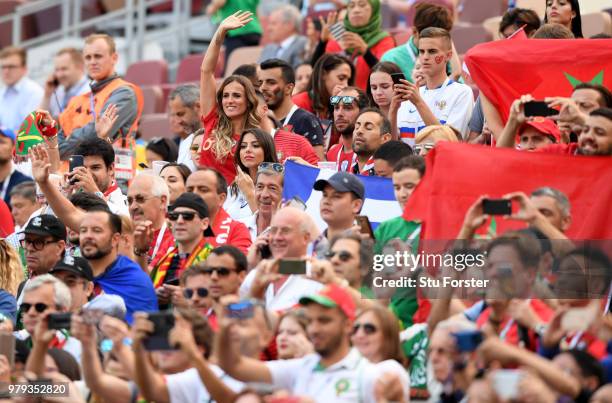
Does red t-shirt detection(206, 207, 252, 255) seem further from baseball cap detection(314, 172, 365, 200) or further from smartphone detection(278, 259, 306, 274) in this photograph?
smartphone detection(278, 259, 306, 274)

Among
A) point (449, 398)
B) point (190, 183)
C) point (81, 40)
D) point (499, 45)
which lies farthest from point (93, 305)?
point (81, 40)

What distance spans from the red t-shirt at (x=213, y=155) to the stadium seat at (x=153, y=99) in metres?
5.68

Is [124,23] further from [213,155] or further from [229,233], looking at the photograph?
[229,233]

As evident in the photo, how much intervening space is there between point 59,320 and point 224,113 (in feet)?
13.5

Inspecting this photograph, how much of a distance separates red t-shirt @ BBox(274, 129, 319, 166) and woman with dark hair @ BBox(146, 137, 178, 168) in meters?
2.03

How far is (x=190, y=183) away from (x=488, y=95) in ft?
6.61

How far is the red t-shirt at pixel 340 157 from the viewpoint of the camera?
441 inches

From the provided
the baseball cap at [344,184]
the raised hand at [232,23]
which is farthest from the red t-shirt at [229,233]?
the raised hand at [232,23]

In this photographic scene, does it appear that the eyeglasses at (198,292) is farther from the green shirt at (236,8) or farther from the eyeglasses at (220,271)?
the green shirt at (236,8)

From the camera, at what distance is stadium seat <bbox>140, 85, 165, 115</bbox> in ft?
57.2

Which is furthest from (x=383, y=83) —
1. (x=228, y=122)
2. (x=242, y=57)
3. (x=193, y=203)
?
(x=242, y=57)

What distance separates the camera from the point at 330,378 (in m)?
7.50

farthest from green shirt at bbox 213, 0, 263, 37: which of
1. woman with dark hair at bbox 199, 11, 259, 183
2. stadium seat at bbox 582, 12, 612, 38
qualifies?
woman with dark hair at bbox 199, 11, 259, 183

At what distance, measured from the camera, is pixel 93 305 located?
895 centimetres
